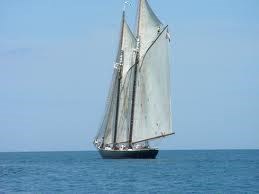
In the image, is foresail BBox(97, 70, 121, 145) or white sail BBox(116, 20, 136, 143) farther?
foresail BBox(97, 70, 121, 145)

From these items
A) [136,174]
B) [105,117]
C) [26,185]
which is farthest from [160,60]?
[26,185]

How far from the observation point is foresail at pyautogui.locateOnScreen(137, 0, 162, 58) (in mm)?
103250

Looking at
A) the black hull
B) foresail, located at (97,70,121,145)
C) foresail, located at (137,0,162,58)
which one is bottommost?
the black hull

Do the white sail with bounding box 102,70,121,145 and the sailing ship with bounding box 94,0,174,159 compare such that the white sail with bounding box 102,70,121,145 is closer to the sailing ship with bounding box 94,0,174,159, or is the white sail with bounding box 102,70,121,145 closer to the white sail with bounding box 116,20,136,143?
the sailing ship with bounding box 94,0,174,159

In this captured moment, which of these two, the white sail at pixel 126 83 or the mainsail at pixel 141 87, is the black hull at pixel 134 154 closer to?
the mainsail at pixel 141 87

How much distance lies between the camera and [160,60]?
3964 inches

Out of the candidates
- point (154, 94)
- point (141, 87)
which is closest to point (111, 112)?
point (141, 87)

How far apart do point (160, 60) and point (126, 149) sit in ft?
47.8

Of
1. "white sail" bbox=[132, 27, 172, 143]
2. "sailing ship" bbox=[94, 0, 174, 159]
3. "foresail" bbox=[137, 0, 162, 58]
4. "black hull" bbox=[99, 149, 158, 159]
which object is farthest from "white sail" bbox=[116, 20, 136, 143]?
"black hull" bbox=[99, 149, 158, 159]

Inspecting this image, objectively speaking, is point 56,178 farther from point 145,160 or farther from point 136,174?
point 145,160

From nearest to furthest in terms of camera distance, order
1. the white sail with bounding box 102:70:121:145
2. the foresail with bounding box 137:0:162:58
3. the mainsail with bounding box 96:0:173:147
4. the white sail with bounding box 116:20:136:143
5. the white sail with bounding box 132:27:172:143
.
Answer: the white sail with bounding box 132:27:172:143 → the mainsail with bounding box 96:0:173:147 → the foresail with bounding box 137:0:162:58 → the white sail with bounding box 116:20:136:143 → the white sail with bounding box 102:70:121:145

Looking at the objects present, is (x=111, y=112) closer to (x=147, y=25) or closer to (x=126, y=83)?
(x=126, y=83)

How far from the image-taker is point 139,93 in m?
104

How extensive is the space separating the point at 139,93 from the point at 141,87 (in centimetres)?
96
